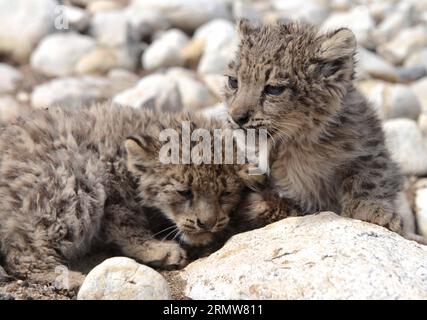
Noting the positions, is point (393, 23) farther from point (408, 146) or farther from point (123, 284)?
point (123, 284)

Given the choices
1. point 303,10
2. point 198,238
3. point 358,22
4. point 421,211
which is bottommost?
point 198,238

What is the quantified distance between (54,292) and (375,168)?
119 inches

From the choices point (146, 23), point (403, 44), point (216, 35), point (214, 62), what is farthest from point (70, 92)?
point (403, 44)

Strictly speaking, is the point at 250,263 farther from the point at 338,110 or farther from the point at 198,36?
the point at 198,36

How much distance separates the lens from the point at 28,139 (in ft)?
20.8

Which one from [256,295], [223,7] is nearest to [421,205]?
[256,295]

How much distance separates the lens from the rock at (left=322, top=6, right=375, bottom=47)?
14.2 m

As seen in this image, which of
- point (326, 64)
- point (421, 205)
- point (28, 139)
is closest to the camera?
point (326, 64)

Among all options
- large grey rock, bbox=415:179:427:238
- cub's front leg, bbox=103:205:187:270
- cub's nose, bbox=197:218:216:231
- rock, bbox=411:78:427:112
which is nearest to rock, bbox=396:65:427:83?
rock, bbox=411:78:427:112

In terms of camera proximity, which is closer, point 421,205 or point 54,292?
point 54,292

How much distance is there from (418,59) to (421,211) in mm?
6611

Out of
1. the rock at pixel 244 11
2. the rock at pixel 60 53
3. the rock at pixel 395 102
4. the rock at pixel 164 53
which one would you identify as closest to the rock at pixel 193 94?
the rock at pixel 164 53

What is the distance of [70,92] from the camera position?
11180mm

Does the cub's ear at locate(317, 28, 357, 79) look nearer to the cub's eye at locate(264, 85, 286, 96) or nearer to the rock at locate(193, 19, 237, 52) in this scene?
the cub's eye at locate(264, 85, 286, 96)
